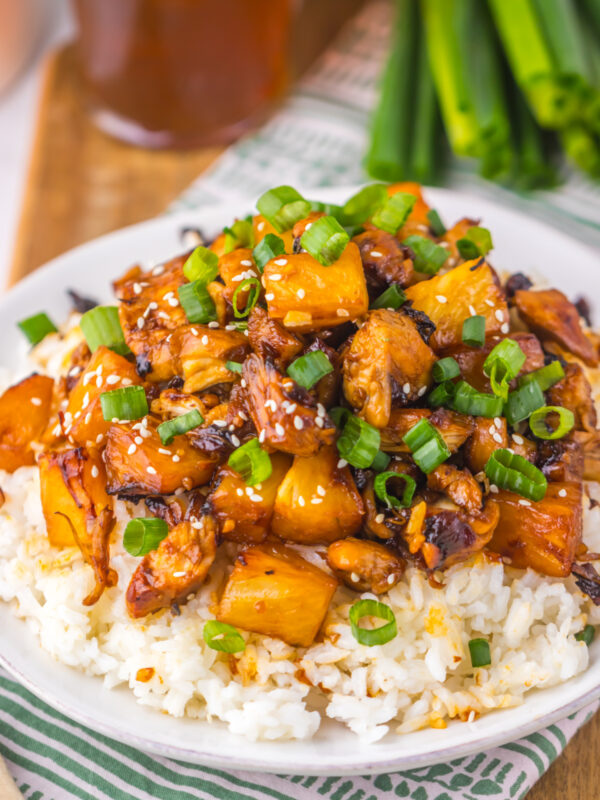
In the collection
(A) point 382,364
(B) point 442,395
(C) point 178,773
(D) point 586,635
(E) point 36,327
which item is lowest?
(C) point 178,773

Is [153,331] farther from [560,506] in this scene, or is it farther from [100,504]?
[560,506]

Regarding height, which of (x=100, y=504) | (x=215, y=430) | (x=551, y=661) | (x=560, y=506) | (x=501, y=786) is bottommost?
(x=501, y=786)

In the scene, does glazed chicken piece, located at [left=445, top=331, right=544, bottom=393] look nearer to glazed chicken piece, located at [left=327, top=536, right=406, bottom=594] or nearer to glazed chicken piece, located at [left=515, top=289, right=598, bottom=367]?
glazed chicken piece, located at [left=515, top=289, right=598, bottom=367]

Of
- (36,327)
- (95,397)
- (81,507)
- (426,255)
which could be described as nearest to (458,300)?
(426,255)

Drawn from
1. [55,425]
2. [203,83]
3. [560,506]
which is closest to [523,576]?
[560,506]

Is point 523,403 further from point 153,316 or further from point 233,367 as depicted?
point 153,316

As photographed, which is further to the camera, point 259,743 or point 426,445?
point 426,445

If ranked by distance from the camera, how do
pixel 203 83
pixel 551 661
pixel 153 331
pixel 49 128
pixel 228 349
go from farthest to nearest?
pixel 49 128 < pixel 203 83 < pixel 153 331 < pixel 228 349 < pixel 551 661

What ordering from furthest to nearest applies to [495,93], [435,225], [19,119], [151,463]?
[19,119], [495,93], [435,225], [151,463]
